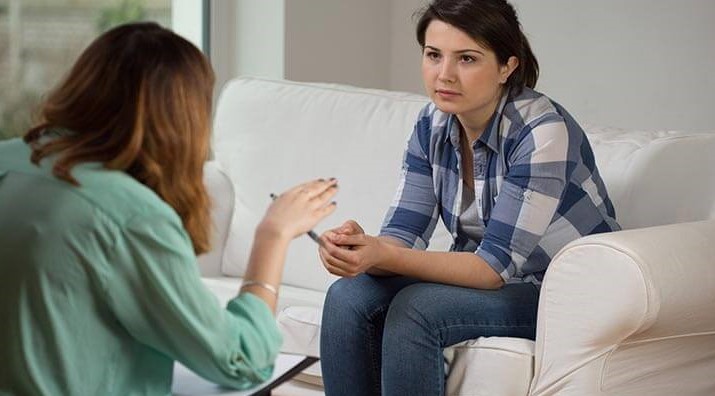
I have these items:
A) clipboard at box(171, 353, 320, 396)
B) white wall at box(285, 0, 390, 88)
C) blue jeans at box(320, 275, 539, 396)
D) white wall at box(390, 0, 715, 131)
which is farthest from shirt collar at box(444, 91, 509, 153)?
white wall at box(285, 0, 390, 88)

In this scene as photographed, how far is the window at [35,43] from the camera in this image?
11.8ft

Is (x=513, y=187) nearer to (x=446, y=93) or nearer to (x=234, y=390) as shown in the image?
(x=446, y=93)

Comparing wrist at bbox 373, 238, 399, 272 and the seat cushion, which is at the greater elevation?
wrist at bbox 373, 238, 399, 272

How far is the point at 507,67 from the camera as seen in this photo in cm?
263

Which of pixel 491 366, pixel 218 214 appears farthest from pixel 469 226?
pixel 218 214

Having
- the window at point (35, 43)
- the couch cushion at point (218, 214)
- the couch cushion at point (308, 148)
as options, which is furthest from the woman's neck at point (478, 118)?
the window at point (35, 43)

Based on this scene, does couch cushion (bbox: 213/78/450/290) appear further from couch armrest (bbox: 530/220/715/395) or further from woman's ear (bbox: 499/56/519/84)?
couch armrest (bbox: 530/220/715/395)

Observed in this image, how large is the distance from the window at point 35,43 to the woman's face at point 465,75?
1352 mm

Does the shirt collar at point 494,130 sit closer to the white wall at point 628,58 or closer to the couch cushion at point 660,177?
the couch cushion at point 660,177

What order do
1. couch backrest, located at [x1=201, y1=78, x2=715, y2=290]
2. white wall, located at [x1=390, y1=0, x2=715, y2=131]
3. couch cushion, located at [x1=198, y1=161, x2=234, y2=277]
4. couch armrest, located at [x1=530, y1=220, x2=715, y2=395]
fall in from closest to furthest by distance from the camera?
1. couch armrest, located at [x1=530, y1=220, x2=715, y2=395]
2. couch backrest, located at [x1=201, y1=78, x2=715, y2=290]
3. couch cushion, located at [x1=198, y1=161, x2=234, y2=277]
4. white wall, located at [x1=390, y1=0, x2=715, y2=131]

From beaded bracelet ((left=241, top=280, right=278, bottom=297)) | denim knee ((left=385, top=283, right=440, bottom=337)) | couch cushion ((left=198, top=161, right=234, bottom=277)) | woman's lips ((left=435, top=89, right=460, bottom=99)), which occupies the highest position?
woman's lips ((left=435, top=89, right=460, bottom=99))

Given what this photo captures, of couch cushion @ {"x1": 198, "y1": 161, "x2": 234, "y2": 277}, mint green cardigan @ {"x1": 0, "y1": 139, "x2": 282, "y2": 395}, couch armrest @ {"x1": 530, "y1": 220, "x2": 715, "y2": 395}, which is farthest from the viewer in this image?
couch cushion @ {"x1": 198, "y1": 161, "x2": 234, "y2": 277}

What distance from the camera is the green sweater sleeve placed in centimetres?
144

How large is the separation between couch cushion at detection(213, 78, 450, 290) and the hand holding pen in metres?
1.36
